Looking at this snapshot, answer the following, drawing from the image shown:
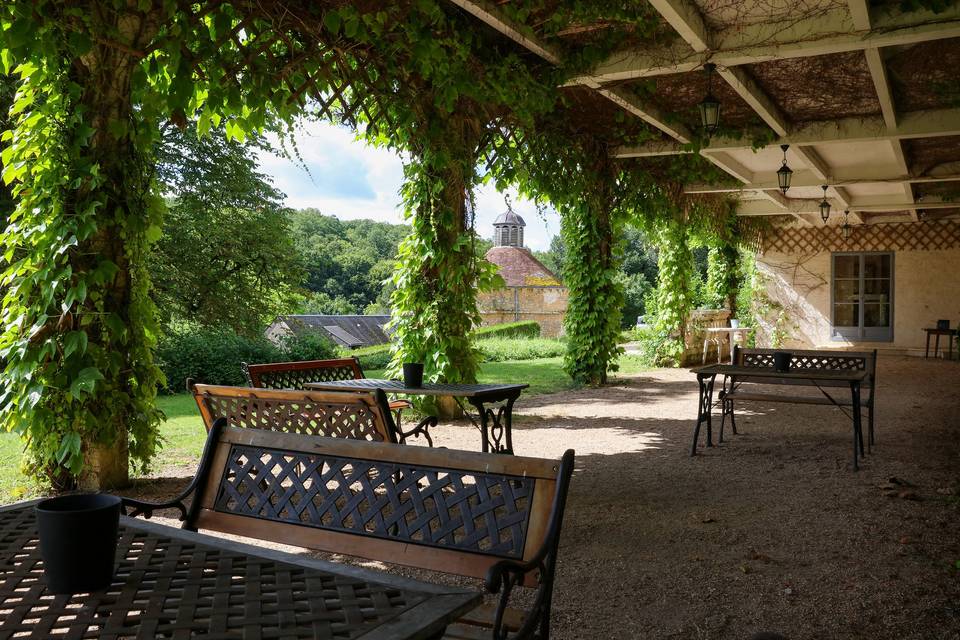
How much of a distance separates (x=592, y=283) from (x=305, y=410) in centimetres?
676

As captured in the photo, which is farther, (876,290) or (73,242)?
(876,290)

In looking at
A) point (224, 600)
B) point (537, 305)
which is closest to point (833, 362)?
point (224, 600)

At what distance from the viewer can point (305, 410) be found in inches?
146

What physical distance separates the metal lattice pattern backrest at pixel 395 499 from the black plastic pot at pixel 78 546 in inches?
29.5

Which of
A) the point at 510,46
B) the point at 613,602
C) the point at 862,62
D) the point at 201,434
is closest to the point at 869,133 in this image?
the point at 862,62

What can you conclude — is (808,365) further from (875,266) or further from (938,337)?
(875,266)

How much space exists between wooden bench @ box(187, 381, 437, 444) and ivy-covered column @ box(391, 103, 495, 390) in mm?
2981

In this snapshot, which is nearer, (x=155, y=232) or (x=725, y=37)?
(x=155, y=232)

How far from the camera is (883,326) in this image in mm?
16188

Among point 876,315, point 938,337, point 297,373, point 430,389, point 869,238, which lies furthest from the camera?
point 869,238

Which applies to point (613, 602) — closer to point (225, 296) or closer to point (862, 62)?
point (862, 62)

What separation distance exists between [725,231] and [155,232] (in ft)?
41.8

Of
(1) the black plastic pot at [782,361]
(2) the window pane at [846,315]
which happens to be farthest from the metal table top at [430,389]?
(2) the window pane at [846,315]

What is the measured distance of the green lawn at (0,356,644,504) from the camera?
459cm
